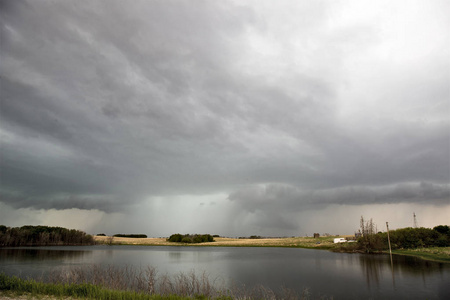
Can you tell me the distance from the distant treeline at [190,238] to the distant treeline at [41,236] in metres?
46.8

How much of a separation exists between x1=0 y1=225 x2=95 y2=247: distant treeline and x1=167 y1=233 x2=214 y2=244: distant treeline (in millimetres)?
46765

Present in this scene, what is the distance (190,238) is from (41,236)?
256 feet

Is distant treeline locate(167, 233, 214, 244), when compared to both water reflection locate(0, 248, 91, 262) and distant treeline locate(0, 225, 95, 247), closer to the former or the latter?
distant treeline locate(0, 225, 95, 247)

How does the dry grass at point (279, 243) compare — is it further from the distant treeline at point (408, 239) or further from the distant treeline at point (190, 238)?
the distant treeline at point (408, 239)

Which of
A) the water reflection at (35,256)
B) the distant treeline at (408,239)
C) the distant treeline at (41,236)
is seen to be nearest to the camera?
the water reflection at (35,256)

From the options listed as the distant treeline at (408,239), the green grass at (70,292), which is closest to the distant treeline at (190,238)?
the distant treeline at (408,239)

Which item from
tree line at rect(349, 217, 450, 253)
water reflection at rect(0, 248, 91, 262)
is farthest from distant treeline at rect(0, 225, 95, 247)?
tree line at rect(349, 217, 450, 253)

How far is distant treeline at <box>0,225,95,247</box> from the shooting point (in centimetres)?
12322

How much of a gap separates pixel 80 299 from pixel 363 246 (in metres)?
87.8

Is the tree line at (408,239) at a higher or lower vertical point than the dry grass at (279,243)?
higher

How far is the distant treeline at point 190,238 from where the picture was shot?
166000 millimetres

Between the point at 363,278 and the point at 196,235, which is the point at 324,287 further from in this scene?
the point at 196,235

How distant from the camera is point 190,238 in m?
168

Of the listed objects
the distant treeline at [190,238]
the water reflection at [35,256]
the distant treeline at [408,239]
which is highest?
the distant treeline at [408,239]
